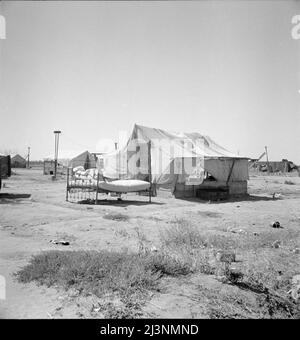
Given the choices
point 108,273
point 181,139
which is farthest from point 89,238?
point 181,139

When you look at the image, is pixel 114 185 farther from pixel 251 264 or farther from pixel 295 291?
pixel 295 291

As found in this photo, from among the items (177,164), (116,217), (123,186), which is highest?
(177,164)

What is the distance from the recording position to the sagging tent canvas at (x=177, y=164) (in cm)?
1591

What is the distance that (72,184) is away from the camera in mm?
12852

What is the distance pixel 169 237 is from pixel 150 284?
92.6 inches

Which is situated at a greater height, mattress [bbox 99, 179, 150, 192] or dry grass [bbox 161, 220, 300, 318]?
mattress [bbox 99, 179, 150, 192]

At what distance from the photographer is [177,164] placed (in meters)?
16.0

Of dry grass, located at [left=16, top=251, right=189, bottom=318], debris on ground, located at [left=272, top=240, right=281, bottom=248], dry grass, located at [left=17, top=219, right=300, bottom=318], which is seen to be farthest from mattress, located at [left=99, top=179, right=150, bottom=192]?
dry grass, located at [left=16, top=251, right=189, bottom=318]

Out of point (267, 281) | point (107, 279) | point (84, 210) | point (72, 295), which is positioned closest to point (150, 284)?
point (107, 279)

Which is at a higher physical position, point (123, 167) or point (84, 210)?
point (123, 167)

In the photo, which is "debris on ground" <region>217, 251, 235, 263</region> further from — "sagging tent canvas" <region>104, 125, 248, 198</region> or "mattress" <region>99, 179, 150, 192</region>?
"sagging tent canvas" <region>104, 125, 248, 198</region>

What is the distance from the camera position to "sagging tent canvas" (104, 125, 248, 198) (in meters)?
15.9

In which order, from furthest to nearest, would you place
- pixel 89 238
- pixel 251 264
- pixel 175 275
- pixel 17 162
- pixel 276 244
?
pixel 17 162 < pixel 89 238 < pixel 276 244 < pixel 251 264 < pixel 175 275
